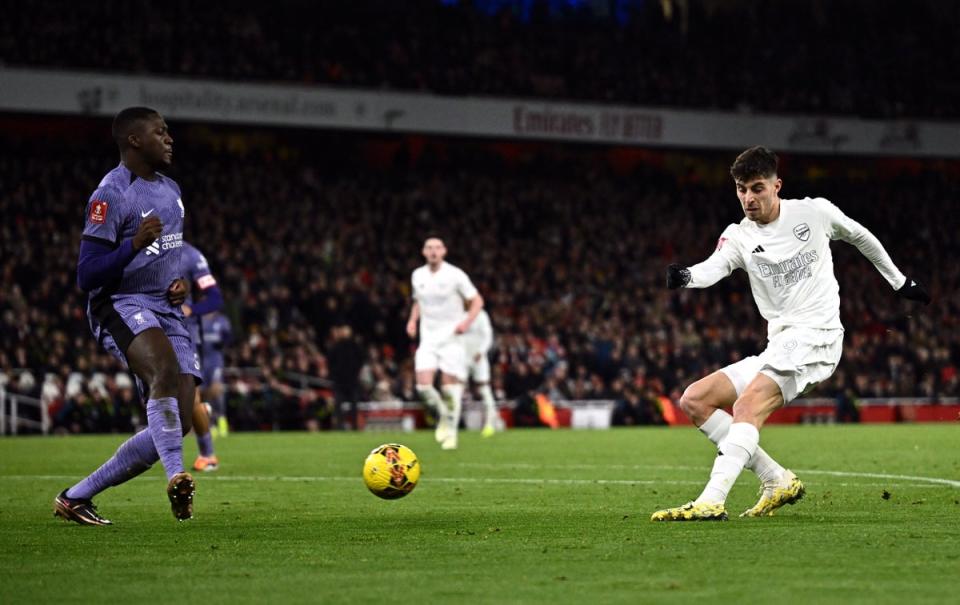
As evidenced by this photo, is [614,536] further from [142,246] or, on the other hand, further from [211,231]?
[211,231]

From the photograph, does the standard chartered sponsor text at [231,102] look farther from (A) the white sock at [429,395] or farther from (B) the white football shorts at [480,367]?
(A) the white sock at [429,395]

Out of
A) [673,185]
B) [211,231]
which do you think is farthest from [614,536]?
[673,185]

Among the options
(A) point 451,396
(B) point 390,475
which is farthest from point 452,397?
(B) point 390,475

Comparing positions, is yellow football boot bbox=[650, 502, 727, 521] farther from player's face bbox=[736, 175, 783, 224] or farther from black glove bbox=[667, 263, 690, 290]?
player's face bbox=[736, 175, 783, 224]

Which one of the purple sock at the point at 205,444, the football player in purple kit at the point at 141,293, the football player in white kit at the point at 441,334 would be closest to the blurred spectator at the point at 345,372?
the football player in white kit at the point at 441,334

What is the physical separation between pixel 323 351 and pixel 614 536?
23.6m

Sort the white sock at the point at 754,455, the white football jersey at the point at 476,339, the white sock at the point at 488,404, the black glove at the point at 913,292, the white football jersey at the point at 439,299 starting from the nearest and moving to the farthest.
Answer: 1. the white sock at the point at 754,455
2. the black glove at the point at 913,292
3. the white football jersey at the point at 439,299
4. the white sock at the point at 488,404
5. the white football jersey at the point at 476,339

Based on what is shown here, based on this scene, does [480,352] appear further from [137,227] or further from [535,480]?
[137,227]

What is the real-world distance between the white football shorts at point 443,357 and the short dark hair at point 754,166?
10.5 meters

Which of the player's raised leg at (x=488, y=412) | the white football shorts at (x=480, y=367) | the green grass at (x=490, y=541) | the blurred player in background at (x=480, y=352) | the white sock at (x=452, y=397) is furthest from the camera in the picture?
the white football shorts at (x=480, y=367)

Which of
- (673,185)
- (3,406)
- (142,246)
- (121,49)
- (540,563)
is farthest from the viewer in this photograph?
(673,185)

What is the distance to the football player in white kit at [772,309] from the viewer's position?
329 inches

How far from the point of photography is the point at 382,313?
102 feet

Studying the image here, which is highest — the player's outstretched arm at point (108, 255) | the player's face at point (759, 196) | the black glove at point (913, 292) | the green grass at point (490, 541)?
the player's face at point (759, 196)
